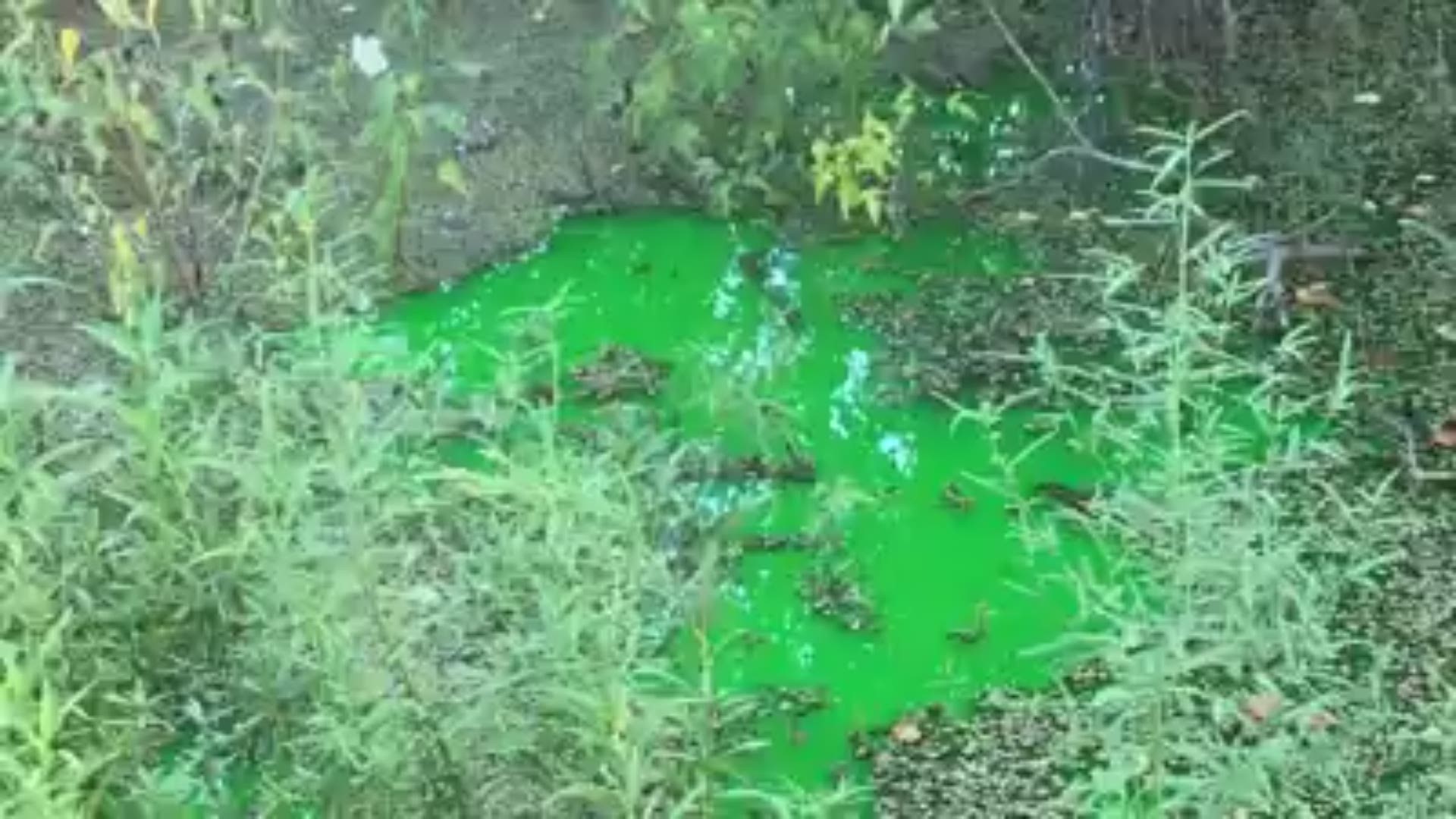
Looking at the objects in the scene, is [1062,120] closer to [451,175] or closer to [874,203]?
[874,203]

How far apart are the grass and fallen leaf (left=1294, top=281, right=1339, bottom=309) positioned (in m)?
0.34

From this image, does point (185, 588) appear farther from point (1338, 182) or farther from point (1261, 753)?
point (1338, 182)

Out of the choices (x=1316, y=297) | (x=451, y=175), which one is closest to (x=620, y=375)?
(x=451, y=175)

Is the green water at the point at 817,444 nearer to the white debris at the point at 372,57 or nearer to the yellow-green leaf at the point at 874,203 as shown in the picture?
the yellow-green leaf at the point at 874,203

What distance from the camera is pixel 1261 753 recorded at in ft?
8.87

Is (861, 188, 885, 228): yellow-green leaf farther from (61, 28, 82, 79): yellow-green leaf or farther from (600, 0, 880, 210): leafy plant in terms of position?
(61, 28, 82, 79): yellow-green leaf

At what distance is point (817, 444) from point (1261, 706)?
1335mm

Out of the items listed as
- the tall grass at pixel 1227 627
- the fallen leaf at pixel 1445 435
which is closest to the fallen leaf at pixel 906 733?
the tall grass at pixel 1227 627

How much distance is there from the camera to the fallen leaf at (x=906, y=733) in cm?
364

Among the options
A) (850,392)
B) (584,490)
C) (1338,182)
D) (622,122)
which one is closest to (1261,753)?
(584,490)

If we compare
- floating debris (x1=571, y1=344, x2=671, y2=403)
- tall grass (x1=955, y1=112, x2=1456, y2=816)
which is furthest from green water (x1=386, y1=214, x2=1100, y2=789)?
tall grass (x1=955, y1=112, x2=1456, y2=816)

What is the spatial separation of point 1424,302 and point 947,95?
127 cm

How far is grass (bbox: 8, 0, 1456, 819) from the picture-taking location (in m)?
2.88

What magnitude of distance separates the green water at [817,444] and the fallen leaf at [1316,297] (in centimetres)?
55
